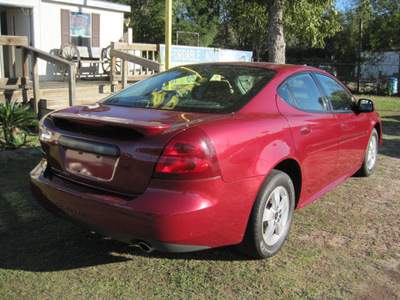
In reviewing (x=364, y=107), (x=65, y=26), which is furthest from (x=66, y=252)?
(x=65, y=26)

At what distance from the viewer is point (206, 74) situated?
3.77 metres

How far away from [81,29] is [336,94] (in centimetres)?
1160

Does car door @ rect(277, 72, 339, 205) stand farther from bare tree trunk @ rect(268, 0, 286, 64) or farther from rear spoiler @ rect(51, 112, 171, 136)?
bare tree trunk @ rect(268, 0, 286, 64)

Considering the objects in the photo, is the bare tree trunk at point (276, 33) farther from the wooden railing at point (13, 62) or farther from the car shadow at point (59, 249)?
the car shadow at point (59, 249)

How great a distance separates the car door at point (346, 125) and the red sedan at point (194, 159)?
1.16ft

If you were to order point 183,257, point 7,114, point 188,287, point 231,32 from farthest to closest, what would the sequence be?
point 231,32 < point 7,114 < point 183,257 < point 188,287

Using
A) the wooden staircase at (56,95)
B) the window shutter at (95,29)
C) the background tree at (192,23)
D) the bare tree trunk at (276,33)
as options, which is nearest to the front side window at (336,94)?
the wooden staircase at (56,95)

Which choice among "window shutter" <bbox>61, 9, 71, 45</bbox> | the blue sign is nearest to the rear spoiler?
the blue sign

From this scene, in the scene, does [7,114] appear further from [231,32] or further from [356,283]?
[231,32]

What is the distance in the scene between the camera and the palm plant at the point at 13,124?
6.52 m

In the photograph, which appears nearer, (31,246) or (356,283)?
(356,283)

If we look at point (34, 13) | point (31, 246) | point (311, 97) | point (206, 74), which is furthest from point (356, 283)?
point (34, 13)

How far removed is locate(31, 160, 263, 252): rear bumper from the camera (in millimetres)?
2510

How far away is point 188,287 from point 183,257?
1.46 ft
